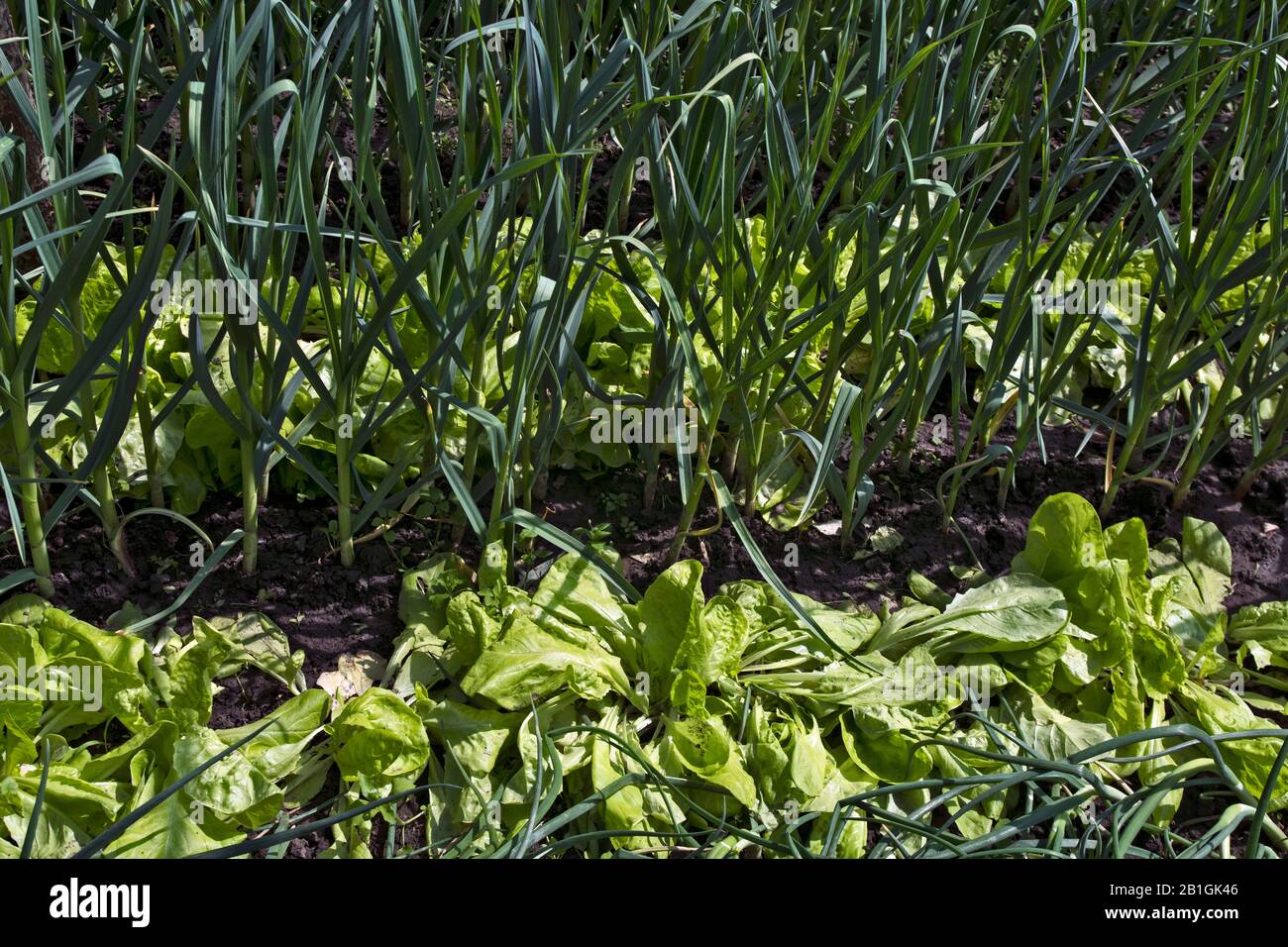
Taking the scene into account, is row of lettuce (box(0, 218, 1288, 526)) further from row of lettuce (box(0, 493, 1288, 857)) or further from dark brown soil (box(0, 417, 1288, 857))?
row of lettuce (box(0, 493, 1288, 857))

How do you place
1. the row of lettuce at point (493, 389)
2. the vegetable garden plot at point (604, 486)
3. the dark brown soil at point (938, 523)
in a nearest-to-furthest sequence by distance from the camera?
the vegetable garden plot at point (604, 486)
the row of lettuce at point (493, 389)
the dark brown soil at point (938, 523)

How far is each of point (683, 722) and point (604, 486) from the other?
0.62 meters

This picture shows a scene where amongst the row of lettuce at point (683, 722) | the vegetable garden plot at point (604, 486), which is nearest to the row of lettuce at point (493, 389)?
the vegetable garden plot at point (604, 486)

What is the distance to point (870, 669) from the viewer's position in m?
2.04

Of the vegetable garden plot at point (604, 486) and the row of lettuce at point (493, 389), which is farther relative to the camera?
the row of lettuce at point (493, 389)

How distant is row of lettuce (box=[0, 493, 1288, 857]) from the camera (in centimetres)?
176

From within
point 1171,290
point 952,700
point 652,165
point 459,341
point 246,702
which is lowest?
point 246,702

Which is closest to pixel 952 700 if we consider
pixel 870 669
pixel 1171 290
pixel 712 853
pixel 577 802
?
pixel 870 669

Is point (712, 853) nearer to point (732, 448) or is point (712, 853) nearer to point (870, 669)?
point (870, 669)

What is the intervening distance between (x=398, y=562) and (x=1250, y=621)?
65.8 inches

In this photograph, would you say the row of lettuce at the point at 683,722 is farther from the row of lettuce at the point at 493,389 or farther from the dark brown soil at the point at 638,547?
the row of lettuce at the point at 493,389

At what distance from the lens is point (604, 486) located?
2395 millimetres

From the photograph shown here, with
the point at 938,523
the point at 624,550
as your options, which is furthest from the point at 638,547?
the point at 938,523

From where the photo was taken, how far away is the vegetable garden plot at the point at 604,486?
1.75 metres
